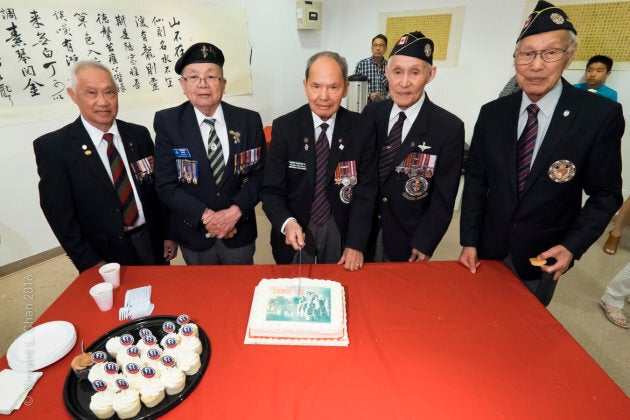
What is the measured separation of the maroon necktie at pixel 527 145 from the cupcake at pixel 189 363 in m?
1.41

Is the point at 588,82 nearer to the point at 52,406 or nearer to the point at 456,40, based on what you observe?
the point at 456,40

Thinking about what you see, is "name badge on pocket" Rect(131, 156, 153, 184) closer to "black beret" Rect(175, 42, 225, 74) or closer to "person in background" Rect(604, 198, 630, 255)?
"black beret" Rect(175, 42, 225, 74)

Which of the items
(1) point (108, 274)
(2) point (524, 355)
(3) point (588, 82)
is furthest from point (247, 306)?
(3) point (588, 82)

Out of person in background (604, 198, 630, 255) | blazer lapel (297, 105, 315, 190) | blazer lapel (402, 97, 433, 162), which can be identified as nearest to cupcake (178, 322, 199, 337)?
blazer lapel (297, 105, 315, 190)

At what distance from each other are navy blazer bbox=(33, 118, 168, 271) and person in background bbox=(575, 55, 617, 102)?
13.5 feet

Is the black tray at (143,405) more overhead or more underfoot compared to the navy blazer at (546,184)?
more underfoot

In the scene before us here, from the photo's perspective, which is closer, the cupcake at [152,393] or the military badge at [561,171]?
the cupcake at [152,393]

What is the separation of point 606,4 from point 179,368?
4794mm

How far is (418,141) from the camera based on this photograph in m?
1.62

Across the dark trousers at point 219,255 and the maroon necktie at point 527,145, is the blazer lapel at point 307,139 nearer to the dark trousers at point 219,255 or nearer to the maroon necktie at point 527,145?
→ the dark trousers at point 219,255

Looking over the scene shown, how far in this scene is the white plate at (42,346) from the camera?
3.13ft

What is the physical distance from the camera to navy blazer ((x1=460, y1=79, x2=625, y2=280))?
4.29 feet

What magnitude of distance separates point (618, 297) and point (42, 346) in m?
3.33

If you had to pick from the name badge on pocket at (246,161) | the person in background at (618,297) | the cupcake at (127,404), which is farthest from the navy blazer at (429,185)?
the person in background at (618,297)
